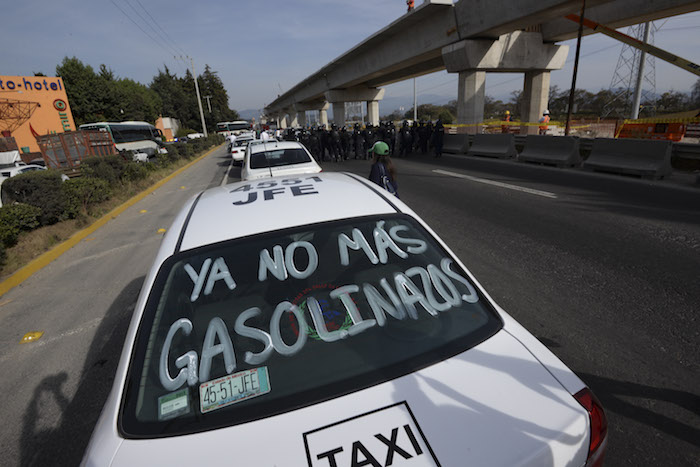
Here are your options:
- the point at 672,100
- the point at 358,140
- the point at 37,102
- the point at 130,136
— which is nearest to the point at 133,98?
the point at 37,102

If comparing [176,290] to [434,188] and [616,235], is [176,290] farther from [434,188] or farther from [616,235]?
[434,188]

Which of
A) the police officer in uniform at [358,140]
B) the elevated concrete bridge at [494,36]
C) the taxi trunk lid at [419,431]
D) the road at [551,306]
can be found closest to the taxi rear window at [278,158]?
the road at [551,306]

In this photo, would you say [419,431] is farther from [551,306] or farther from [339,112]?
[339,112]

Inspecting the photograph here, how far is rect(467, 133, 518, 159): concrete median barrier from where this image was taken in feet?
47.9

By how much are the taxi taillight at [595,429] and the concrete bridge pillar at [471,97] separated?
2111 centimetres

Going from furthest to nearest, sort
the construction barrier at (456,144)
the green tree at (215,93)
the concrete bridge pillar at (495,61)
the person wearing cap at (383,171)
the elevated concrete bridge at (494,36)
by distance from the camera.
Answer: the green tree at (215,93), the concrete bridge pillar at (495,61), the construction barrier at (456,144), the elevated concrete bridge at (494,36), the person wearing cap at (383,171)

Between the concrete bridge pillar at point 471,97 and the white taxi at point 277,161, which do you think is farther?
the concrete bridge pillar at point 471,97

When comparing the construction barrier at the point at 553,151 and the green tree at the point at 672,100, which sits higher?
the green tree at the point at 672,100

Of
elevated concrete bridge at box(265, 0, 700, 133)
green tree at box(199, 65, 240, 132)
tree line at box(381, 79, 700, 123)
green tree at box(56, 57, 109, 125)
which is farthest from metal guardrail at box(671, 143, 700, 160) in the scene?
green tree at box(199, 65, 240, 132)

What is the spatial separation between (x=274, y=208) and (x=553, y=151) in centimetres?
1277

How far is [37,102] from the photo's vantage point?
28844 millimetres

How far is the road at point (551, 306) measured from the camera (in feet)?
7.84

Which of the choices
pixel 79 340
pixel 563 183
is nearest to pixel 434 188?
pixel 563 183

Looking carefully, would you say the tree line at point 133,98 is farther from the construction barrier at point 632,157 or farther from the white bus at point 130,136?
the construction barrier at point 632,157
